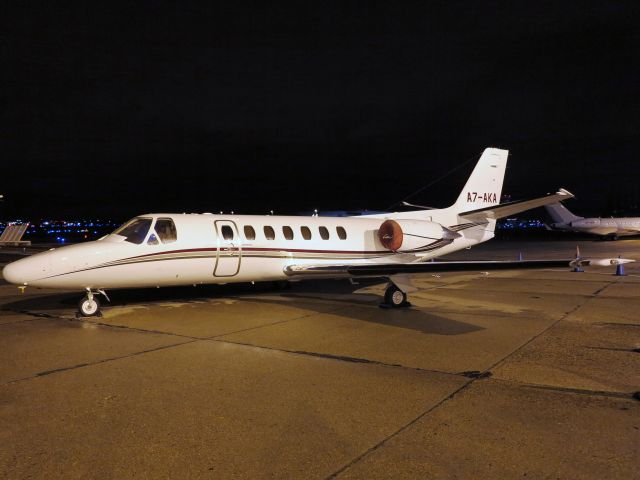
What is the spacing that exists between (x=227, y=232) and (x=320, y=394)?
22.8ft

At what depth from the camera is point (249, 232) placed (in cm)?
1230

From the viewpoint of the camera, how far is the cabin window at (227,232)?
38.9ft

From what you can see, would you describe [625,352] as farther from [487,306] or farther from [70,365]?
[70,365]

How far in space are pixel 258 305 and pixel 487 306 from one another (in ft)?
18.2

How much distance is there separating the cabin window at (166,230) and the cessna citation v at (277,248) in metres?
0.02

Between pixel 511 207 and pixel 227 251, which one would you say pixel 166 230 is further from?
pixel 511 207

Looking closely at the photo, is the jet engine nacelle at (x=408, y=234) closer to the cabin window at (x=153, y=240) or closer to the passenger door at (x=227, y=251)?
the passenger door at (x=227, y=251)

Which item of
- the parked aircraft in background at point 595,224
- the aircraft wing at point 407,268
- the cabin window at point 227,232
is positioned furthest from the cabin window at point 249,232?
the parked aircraft in background at point 595,224

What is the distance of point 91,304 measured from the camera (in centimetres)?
1052

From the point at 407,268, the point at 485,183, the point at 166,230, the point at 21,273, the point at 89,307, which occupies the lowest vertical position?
the point at 89,307

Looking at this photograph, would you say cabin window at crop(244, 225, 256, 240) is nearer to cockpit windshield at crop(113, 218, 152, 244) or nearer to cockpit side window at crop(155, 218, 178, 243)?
cockpit side window at crop(155, 218, 178, 243)

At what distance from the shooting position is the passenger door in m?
11.7

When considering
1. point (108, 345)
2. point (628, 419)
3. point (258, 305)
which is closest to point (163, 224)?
point (258, 305)

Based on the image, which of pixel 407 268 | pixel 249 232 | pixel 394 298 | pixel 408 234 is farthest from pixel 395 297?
pixel 249 232
